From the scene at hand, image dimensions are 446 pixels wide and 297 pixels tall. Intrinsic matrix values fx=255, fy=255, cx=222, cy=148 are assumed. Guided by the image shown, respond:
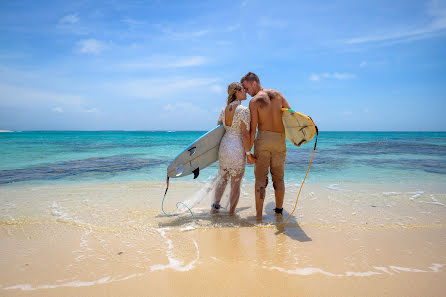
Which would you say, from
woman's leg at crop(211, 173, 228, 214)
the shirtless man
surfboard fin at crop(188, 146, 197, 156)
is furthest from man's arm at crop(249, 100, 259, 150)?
surfboard fin at crop(188, 146, 197, 156)

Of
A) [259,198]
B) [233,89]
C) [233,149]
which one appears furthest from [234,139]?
[259,198]

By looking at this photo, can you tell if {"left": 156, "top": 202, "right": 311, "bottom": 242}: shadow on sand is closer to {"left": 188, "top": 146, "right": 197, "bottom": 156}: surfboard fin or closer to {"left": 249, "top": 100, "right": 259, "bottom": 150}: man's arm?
{"left": 188, "top": 146, "right": 197, "bottom": 156}: surfboard fin

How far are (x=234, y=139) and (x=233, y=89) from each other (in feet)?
2.43

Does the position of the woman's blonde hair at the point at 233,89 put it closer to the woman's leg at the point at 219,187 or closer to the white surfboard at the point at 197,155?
the white surfboard at the point at 197,155

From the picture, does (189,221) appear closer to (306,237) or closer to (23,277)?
(306,237)

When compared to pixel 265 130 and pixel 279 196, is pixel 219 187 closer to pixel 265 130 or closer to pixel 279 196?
pixel 279 196

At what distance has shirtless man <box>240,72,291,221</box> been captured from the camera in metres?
3.67

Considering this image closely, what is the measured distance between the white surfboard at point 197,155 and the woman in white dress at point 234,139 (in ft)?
0.69

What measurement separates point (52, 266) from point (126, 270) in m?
0.75

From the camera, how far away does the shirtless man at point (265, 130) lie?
367cm

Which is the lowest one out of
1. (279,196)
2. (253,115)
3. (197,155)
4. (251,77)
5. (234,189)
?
(279,196)

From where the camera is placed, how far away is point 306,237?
323 centimetres

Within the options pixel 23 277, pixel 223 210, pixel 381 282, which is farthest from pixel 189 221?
pixel 381 282

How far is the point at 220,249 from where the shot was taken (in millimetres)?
2852
